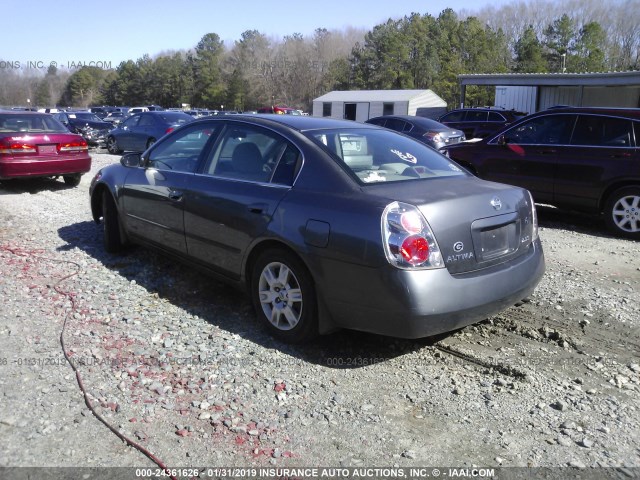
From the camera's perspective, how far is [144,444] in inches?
114

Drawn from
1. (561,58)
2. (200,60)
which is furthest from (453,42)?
(200,60)

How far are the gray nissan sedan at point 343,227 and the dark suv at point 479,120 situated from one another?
57.2ft

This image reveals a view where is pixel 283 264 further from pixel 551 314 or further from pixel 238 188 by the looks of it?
pixel 551 314

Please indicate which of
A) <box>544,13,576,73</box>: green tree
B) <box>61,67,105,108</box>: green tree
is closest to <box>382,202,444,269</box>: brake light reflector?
<box>544,13,576,73</box>: green tree

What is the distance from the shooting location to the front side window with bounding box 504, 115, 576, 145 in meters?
8.22

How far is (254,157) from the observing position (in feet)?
14.6

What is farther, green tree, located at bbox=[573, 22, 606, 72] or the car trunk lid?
green tree, located at bbox=[573, 22, 606, 72]

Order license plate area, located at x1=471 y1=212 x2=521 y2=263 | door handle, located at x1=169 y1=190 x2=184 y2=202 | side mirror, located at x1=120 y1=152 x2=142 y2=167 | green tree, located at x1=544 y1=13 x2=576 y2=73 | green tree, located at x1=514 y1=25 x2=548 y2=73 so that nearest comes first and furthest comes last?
license plate area, located at x1=471 y1=212 x2=521 y2=263
door handle, located at x1=169 y1=190 x2=184 y2=202
side mirror, located at x1=120 y1=152 x2=142 y2=167
green tree, located at x1=514 y1=25 x2=548 y2=73
green tree, located at x1=544 y1=13 x2=576 y2=73

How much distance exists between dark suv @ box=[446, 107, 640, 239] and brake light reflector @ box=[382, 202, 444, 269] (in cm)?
531

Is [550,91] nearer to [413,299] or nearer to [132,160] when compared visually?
[132,160]

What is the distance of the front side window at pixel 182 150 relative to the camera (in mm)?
4969

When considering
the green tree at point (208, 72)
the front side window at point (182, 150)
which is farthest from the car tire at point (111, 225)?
the green tree at point (208, 72)

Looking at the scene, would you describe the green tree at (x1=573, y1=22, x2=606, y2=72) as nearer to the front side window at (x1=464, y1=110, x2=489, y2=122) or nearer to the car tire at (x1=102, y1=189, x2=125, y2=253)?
the front side window at (x1=464, y1=110, x2=489, y2=122)

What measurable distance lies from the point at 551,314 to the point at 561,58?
212 ft
